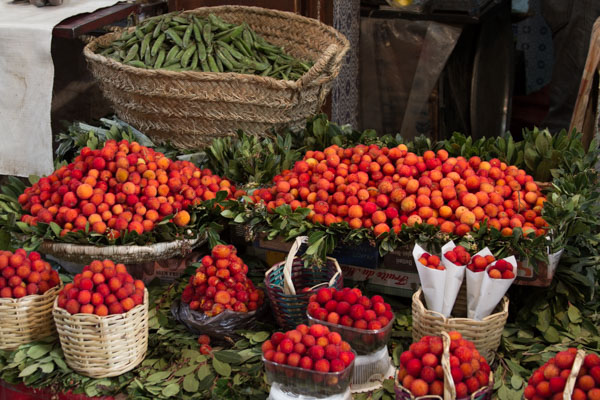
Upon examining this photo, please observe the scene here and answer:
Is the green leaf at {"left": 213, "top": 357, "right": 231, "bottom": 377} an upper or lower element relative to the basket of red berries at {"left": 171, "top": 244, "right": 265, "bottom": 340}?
lower

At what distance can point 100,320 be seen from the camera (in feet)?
6.44

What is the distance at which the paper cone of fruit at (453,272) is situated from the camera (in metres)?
2.02

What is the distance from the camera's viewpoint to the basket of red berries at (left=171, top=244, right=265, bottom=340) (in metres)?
2.18

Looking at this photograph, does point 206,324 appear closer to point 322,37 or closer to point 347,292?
point 347,292

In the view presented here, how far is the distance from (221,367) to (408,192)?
35.3 inches

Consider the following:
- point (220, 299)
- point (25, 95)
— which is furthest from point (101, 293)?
point (25, 95)

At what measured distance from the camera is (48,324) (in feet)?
7.22

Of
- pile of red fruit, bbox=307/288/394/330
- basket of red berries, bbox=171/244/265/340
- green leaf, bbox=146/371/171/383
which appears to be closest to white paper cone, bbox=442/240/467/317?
pile of red fruit, bbox=307/288/394/330

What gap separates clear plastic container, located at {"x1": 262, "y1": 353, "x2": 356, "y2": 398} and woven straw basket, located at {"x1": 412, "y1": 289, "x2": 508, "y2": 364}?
35 centimetres

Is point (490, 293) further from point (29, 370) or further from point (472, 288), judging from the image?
point (29, 370)

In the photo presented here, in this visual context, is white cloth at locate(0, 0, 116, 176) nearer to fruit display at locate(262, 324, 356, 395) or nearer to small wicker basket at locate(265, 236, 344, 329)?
small wicker basket at locate(265, 236, 344, 329)

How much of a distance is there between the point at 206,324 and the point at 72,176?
2.66 ft

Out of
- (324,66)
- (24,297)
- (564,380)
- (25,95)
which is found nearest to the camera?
(564,380)

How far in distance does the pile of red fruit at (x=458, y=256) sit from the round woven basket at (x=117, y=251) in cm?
95
